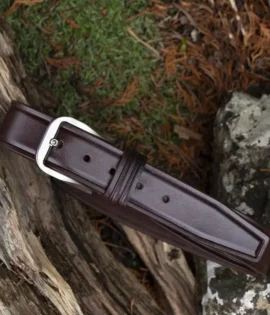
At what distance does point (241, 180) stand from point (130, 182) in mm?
684

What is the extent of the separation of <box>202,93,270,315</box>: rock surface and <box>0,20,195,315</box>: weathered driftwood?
0.21m

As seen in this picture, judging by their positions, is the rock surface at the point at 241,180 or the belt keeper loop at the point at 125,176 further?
the rock surface at the point at 241,180

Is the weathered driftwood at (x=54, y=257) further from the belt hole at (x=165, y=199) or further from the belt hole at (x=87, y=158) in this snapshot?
the belt hole at (x=165, y=199)

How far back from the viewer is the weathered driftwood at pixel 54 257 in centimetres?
175

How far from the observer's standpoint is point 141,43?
2383mm

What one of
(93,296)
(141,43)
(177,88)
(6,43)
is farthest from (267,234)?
(6,43)

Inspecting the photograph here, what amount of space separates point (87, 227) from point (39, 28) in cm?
99

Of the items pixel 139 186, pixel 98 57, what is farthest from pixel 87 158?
pixel 98 57

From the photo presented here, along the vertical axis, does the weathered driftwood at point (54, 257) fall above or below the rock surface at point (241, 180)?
below

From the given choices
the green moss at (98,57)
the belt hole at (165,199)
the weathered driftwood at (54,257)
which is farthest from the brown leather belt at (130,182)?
the green moss at (98,57)

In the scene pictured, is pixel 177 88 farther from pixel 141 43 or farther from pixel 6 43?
pixel 6 43

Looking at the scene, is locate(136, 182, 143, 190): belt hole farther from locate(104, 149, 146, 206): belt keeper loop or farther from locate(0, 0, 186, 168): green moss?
locate(0, 0, 186, 168): green moss

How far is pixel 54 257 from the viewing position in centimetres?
194

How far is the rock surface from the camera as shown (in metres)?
2.05
